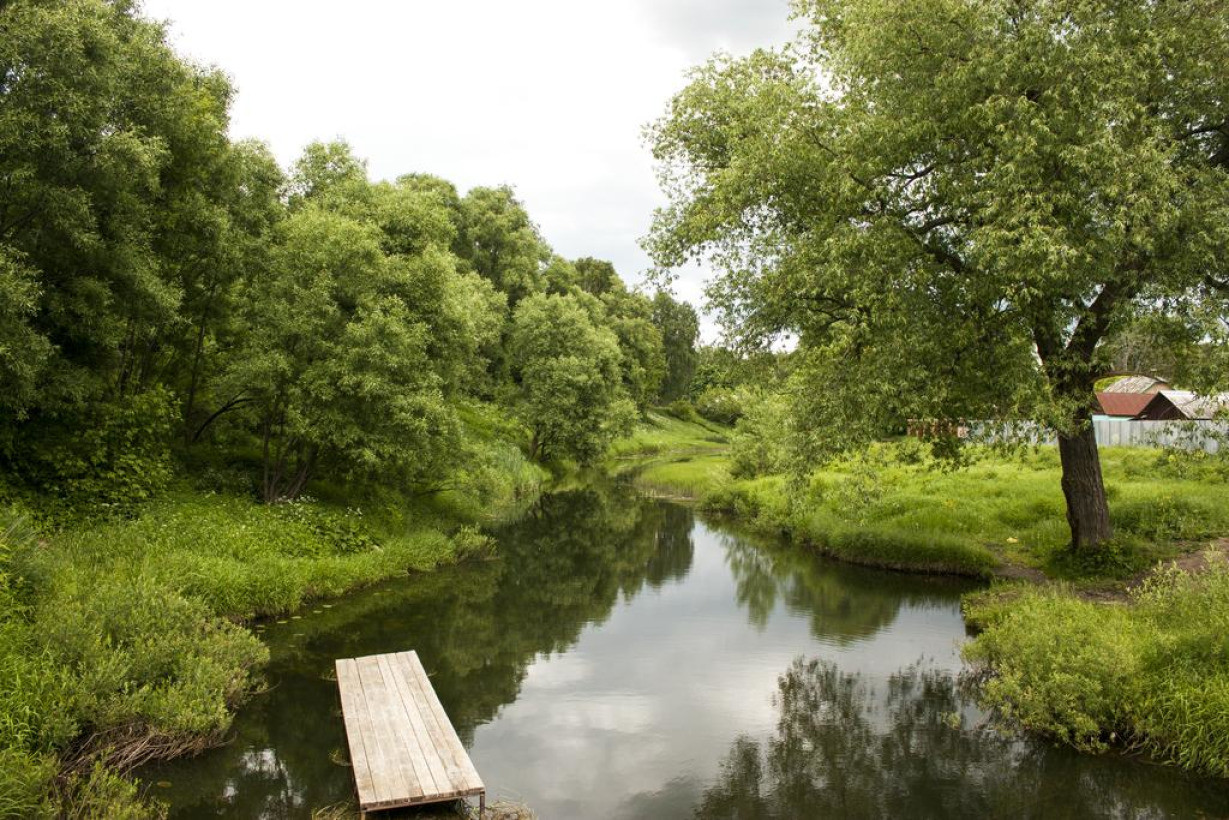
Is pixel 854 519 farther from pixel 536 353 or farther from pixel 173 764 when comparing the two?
pixel 536 353

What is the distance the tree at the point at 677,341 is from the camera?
10431 cm

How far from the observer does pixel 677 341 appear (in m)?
106

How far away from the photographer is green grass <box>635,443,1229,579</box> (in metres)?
21.2

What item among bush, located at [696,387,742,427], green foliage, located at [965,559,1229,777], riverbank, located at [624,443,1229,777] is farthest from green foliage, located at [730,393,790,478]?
bush, located at [696,387,742,427]

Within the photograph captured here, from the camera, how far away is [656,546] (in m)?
32.7

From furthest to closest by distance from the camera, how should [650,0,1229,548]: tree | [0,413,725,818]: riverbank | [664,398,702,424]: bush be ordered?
1. [664,398,702,424]: bush
2. [650,0,1229,548]: tree
3. [0,413,725,818]: riverbank

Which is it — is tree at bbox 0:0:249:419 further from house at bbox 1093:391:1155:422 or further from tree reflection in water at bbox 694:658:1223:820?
house at bbox 1093:391:1155:422

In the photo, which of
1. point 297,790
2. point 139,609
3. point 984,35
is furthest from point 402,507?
point 984,35

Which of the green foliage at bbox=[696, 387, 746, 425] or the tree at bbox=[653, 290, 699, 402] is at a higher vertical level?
the tree at bbox=[653, 290, 699, 402]

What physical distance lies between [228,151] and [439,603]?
14.5 meters

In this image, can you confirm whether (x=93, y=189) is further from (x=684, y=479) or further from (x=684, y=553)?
(x=684, y=479)

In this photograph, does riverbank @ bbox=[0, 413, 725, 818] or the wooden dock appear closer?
the wooden dock

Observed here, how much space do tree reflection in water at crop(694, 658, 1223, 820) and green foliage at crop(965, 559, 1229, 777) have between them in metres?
0.49

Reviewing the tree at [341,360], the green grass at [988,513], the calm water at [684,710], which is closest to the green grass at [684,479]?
the green grass at [988,513]
